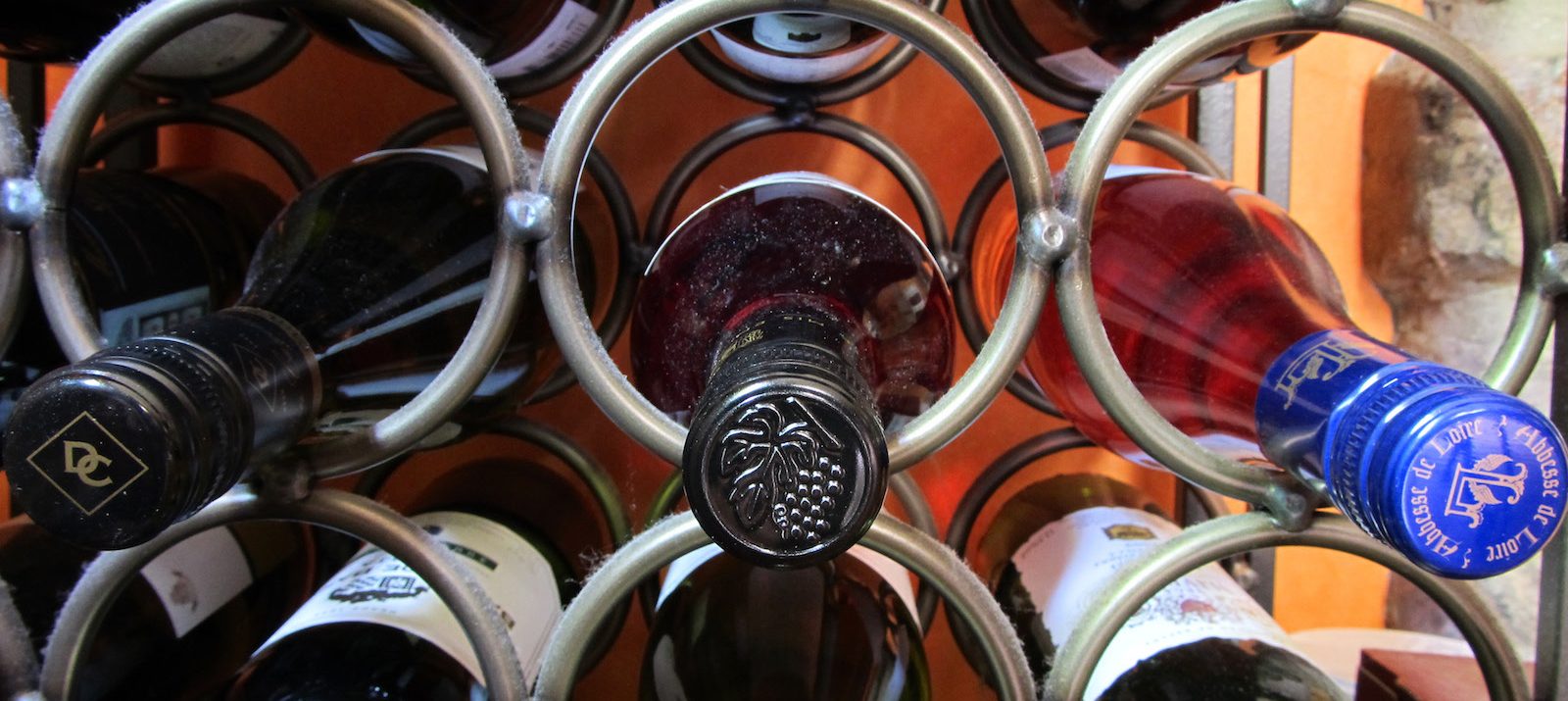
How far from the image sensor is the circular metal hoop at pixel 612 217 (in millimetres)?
523

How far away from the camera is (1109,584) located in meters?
0.34

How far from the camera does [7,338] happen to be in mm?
323

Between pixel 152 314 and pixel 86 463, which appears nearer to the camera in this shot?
pixel 86 463

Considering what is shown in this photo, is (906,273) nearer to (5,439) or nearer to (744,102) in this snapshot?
(744,102)

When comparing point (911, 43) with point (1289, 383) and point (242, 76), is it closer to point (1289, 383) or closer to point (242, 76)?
point (1289, 383)

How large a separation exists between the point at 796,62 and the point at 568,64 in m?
0.12

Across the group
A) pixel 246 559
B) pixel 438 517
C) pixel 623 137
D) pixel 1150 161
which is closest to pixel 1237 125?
pixel 1150 161

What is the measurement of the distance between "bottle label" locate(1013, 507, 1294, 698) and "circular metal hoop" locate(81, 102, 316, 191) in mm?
481

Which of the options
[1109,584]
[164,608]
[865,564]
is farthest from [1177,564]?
[164,608]

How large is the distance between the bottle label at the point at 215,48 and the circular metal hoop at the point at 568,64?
92 millimetres

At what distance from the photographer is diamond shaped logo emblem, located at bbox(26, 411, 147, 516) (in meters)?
0.23

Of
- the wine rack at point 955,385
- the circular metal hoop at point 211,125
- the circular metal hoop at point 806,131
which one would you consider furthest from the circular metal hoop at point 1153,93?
the circular metal hoop at point 211,125

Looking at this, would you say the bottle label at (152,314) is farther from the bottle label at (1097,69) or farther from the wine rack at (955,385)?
the bottle label at (1097,69)

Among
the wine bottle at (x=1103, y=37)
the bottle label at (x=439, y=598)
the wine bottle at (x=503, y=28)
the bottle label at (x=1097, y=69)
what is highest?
the wine bottle at (x=1103, y=37)
